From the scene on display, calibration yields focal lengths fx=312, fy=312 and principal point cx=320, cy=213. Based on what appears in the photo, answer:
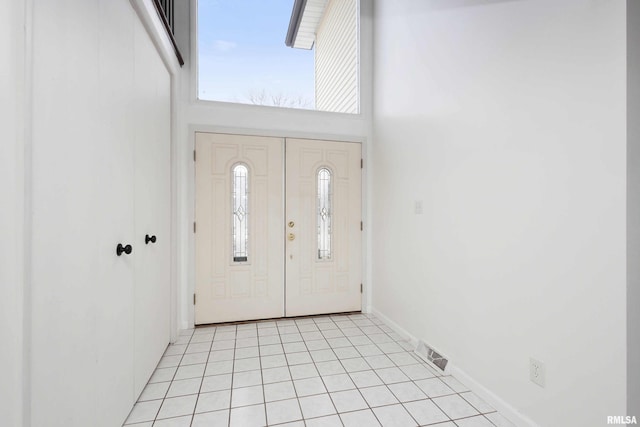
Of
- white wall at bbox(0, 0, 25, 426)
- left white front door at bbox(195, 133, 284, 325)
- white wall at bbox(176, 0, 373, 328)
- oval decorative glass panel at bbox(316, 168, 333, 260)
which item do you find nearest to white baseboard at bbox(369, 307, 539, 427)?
oval decorative glass panel at bbox(316, 168, 333, 260)

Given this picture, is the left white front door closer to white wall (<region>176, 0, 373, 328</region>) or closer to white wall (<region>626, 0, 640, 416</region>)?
white wall (<region>176, 0, 373, 328</region>)

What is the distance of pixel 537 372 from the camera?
159 centimetres

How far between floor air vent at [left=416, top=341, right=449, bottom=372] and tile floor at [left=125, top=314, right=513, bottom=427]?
63 mm

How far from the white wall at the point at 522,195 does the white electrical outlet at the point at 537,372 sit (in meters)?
0.03

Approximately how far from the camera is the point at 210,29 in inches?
125

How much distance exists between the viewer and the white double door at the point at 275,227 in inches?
122

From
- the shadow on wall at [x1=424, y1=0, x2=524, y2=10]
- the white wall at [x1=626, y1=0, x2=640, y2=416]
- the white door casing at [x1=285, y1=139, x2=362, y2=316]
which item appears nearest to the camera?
the white wall at [x1=626, y1=0, x2=640, y2=416]

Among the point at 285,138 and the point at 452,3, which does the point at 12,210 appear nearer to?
the point at 285,138

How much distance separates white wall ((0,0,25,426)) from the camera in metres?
0.83

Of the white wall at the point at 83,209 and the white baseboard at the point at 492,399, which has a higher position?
the white wall at the point at 83,209

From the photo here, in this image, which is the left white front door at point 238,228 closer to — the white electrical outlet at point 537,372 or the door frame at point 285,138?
the door frame at point 285,138

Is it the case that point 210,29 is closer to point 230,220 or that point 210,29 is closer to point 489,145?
point 230,220

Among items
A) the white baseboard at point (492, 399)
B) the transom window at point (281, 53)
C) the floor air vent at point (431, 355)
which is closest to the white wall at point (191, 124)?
the transom window at point (281, 53)

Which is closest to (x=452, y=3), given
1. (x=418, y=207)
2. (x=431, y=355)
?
(x=418, y=207)
